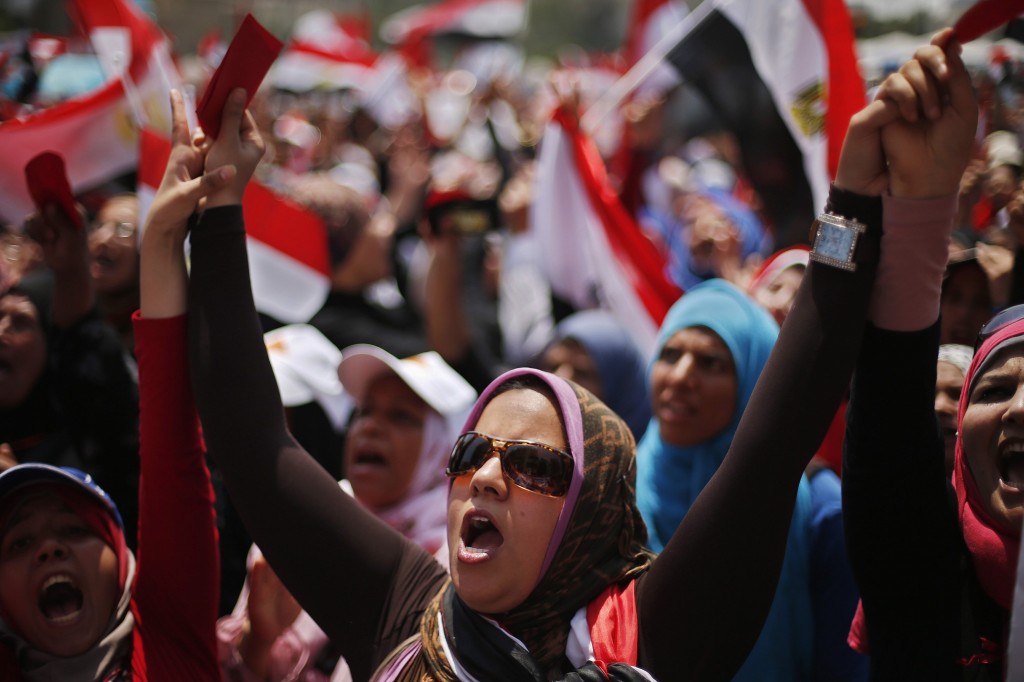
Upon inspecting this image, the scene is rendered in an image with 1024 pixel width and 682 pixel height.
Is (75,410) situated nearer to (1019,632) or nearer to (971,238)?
(1019,632)

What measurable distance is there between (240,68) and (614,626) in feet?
4.21

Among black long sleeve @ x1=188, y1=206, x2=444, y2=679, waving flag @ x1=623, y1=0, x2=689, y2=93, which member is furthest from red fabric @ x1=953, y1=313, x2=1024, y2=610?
waving flag @ x1=623, y1=0, x2=689, y2=93

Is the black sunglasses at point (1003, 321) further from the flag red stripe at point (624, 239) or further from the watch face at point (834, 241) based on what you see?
the flag red stripe at point (624, 239)

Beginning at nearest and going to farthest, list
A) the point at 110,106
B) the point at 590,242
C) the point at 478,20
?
the point at 110,106, the point at 590,242, the point at 478,20

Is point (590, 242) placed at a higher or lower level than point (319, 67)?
lower

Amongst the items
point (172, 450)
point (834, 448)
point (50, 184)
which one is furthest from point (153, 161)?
point (834, 448)

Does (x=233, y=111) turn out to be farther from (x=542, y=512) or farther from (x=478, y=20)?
(x=478, y=20)

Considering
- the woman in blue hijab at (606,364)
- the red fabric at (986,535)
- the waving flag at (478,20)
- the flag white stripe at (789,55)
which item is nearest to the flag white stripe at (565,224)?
the woman in blue hijab at (606,364)

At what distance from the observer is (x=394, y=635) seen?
2037mm

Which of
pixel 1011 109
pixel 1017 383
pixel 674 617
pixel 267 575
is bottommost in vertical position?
pixel 267 575

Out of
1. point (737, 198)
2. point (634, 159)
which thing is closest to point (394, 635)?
point (634, 159)

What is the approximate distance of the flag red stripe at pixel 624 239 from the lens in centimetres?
427

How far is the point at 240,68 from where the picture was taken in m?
2.14

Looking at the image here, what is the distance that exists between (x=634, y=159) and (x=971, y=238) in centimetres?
309
